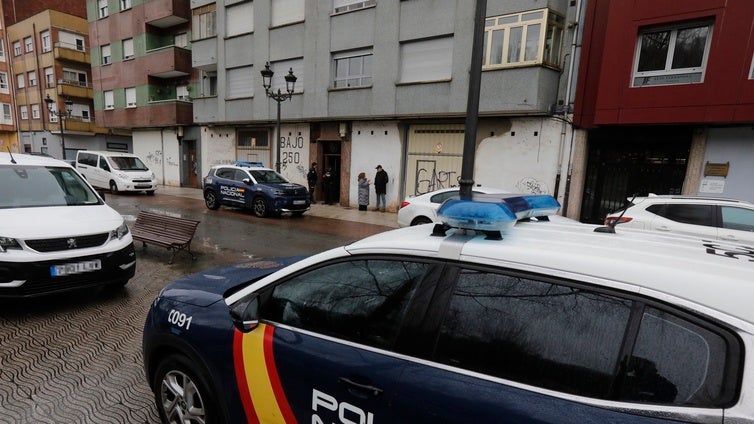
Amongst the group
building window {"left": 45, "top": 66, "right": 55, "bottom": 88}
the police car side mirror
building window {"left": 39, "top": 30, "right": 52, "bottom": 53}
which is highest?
building window {"left": 39, "top": 30, "right": 52, "bottom": 53}

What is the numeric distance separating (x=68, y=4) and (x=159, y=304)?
4926 cm

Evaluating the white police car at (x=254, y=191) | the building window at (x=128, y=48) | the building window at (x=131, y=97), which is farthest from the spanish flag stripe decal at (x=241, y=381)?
the building window at (x=128, y=48)

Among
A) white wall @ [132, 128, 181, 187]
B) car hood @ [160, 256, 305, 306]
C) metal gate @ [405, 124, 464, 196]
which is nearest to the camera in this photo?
car hood @ [160, 256, 305, 306]

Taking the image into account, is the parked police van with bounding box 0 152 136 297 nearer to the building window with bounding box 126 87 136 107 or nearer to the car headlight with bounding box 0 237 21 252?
→ the car headlight with bounding box 0 237 21 252

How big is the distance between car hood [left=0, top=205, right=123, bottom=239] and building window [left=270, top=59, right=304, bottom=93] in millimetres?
13182

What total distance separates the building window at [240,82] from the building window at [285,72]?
165cm

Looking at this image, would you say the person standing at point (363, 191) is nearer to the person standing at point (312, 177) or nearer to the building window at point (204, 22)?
the person standing at point (312, 177)

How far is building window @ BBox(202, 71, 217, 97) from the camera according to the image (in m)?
22.0

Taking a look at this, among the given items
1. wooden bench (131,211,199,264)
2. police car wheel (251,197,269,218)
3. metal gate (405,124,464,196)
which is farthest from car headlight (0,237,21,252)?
metal gate (405,124,464,196)

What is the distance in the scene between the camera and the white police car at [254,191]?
1297 cm

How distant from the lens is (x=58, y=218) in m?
4.62

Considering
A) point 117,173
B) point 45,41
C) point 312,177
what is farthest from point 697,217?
point 45,41

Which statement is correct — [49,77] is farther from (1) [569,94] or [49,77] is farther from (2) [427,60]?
(1) [569,94]

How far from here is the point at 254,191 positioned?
13.3 meters
